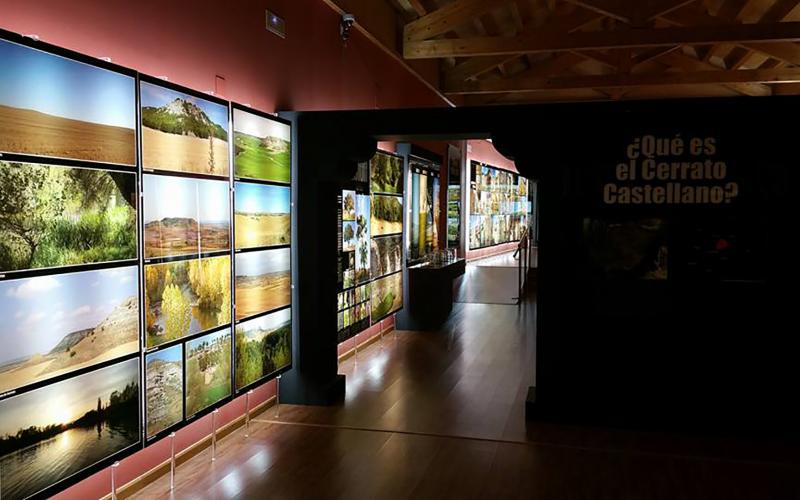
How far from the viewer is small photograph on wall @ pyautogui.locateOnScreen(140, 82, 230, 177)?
3.75m

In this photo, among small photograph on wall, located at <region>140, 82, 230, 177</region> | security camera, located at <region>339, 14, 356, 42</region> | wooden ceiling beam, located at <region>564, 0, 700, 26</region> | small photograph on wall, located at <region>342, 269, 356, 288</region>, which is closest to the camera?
small photograph on wall, located at <region>140, 82, 230, 177</region>

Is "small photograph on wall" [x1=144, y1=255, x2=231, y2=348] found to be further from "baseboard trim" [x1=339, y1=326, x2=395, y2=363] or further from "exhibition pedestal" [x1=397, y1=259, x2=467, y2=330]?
"exhibition pedestal" [x1=397, y1=259, x2=467, y2=330]

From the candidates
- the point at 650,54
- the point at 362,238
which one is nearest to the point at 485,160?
the point at 650,54

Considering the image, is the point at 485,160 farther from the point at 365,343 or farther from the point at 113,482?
A: the point at 113,482

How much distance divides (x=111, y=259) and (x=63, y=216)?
0.39 m

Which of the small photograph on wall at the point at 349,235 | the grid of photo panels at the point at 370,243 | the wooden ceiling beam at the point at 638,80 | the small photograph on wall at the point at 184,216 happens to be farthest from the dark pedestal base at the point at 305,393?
the wooden ceiling beam at the point at 638,80

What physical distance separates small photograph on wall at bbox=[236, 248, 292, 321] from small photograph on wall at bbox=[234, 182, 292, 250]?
0.09m

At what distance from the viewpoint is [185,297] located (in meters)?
4.15

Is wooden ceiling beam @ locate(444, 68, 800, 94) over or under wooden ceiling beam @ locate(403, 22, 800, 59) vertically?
over

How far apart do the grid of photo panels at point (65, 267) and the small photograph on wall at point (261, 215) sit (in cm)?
118

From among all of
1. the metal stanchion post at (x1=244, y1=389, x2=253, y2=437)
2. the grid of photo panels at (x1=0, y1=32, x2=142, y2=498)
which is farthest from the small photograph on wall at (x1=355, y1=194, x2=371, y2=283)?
the grid of photo panels at (x1=0, y1=32, x2=142, y2=498)

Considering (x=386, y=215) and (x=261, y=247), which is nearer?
(x=261, y=247)

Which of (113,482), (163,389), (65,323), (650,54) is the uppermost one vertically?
(650,54)

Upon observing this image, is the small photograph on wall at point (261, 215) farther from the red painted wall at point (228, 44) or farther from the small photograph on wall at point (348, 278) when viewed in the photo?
the small photograph on wall at point (348, 278)
